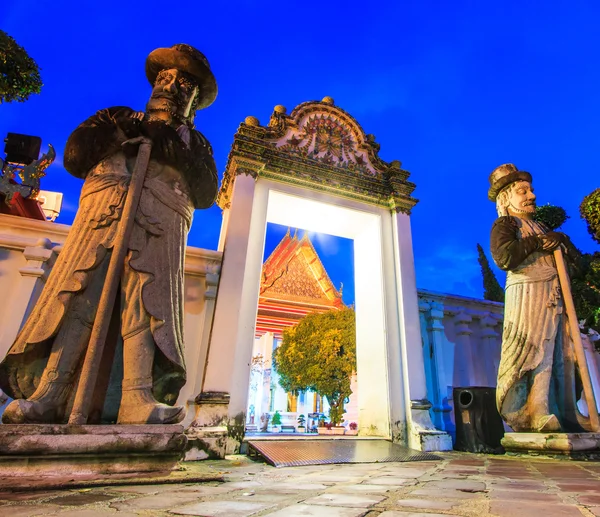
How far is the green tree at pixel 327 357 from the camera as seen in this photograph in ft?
30.2

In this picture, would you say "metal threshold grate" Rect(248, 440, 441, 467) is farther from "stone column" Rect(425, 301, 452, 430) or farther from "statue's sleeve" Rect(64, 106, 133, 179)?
"statue's sleeve" Rect(64, 106, 133, 179)

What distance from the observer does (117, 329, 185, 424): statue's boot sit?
204 centimetres

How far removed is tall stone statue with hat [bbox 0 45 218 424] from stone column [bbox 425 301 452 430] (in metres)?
4.95

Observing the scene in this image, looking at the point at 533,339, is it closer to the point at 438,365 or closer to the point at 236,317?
Result: the point at 438,365

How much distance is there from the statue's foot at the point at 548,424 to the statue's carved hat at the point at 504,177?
3.00m

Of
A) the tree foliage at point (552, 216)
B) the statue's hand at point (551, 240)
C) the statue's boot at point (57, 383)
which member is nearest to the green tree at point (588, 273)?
the statue's hand at point (551, 240)

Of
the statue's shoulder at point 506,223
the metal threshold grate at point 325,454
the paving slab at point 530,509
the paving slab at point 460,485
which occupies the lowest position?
the metal threshold grate at point 325,454

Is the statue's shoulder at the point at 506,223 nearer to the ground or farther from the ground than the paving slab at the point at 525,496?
farther from the ground

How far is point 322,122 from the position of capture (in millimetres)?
6941

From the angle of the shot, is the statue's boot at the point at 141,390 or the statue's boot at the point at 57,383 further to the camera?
the statue's boot at the point at 141,390

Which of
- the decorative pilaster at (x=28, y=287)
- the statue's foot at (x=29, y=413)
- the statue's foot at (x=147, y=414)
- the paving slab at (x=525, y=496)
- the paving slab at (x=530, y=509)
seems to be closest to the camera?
the paving slab at (x=530, y=509)

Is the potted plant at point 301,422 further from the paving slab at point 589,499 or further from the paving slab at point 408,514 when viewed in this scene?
the paving slab at point 408,514

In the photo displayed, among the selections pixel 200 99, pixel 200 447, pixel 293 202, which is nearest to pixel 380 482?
pixel 200 447

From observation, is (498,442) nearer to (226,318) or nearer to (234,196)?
(226,318)
